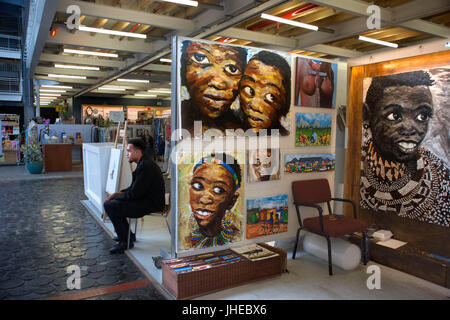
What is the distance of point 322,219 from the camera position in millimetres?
3293

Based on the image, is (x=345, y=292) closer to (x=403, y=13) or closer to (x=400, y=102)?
(x=400, y=102)

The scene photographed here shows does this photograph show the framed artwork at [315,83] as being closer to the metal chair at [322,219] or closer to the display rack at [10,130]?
the metal chair at [322,219]

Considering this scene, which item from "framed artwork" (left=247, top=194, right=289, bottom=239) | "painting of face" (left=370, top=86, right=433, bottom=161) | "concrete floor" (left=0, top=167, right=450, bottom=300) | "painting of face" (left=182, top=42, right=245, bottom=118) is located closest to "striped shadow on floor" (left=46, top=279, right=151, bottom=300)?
"concrete floor" (left=0, top=167, right=450, bottom=300)

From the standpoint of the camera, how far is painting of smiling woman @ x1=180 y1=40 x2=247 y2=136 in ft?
10.0

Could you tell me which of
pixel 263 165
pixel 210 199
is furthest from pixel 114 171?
pixel 263 165

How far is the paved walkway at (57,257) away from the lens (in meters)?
2.88

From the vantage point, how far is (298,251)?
13.0ft

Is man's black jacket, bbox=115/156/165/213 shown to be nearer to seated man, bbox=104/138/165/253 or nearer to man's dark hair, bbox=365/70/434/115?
seated man, bbox=104/138/165/253

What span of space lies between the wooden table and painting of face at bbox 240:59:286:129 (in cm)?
865
